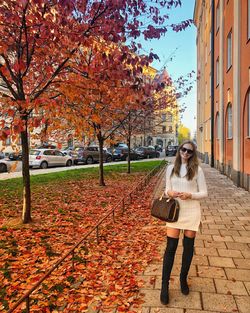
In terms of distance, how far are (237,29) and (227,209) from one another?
7.41m

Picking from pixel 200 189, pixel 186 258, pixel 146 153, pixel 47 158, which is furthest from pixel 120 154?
pixel 200 189

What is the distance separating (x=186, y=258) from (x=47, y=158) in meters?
23.8

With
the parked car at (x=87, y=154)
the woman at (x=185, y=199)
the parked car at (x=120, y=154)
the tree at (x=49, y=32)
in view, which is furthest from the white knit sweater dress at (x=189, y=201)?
the parked car at (x=120, y=154)

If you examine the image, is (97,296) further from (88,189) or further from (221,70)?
(221,70)

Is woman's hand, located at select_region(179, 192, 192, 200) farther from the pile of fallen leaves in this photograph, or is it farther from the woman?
the pile of fallen leaves

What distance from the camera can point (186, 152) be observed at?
3.69 m

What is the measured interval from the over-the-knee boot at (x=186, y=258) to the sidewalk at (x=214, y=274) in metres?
0.09

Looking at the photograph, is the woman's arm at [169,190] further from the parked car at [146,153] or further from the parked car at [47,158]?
the parked car at [146,153]

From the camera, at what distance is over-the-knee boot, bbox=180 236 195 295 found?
3.74 m

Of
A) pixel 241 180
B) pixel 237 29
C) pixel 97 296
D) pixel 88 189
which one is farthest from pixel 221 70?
pixel 97 296

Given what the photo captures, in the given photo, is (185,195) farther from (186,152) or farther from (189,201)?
(186,152)

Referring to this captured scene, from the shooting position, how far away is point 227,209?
8695mm

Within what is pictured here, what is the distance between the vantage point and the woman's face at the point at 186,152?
370 cm

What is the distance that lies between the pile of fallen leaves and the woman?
1.80 ft
